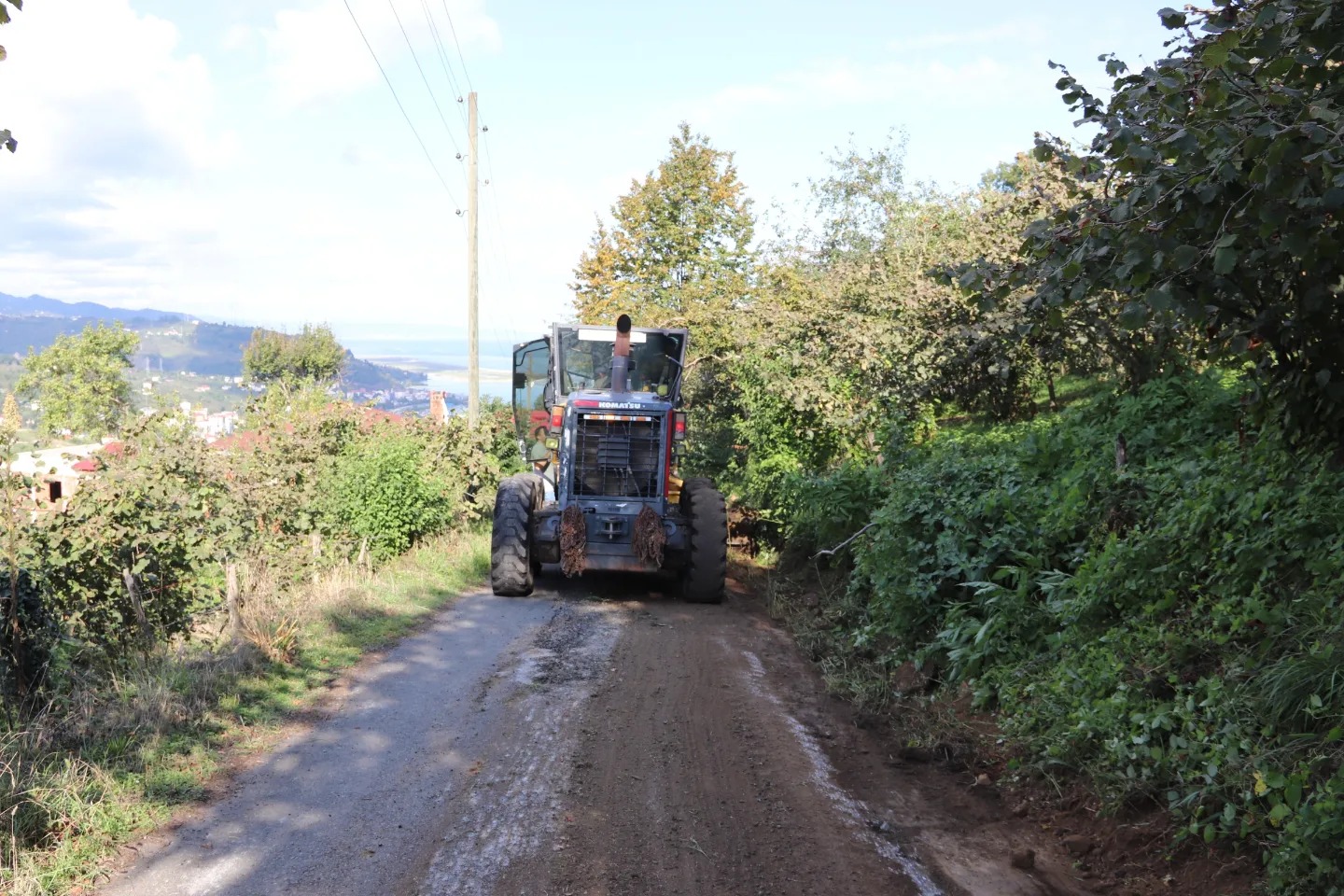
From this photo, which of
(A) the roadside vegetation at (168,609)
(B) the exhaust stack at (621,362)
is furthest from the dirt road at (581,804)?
(B) the exhaust stack at (621,362)

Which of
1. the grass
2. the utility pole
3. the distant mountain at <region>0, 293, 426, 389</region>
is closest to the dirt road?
the grass

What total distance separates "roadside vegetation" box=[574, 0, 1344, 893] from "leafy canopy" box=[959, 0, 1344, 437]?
17 mm

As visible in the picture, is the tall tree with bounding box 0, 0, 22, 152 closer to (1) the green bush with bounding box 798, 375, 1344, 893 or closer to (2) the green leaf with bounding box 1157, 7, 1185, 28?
(2) the green leaf with bounding box 1157, 7, 1185, 28

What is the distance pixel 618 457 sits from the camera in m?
12.3

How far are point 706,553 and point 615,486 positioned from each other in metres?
1.37

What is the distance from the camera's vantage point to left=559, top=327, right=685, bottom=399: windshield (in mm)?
12938

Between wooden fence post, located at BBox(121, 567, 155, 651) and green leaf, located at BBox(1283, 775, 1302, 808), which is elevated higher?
green leaf, located at BBox(1283, 775, 1302, 808)

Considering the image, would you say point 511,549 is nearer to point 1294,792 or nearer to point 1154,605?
point 1154,605

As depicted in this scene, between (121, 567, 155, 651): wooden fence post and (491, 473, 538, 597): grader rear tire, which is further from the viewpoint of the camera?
(491, 473, 538, 597): grader rear tire

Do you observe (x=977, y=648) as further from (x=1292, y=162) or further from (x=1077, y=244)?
(x=1292, y=162)

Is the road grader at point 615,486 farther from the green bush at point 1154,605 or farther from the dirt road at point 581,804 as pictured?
the dirt road at point 581,804

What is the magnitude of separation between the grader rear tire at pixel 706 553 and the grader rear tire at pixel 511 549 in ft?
6.03

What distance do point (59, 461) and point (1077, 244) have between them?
784 centimetres

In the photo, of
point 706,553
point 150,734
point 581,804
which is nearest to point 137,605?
point 150,734
